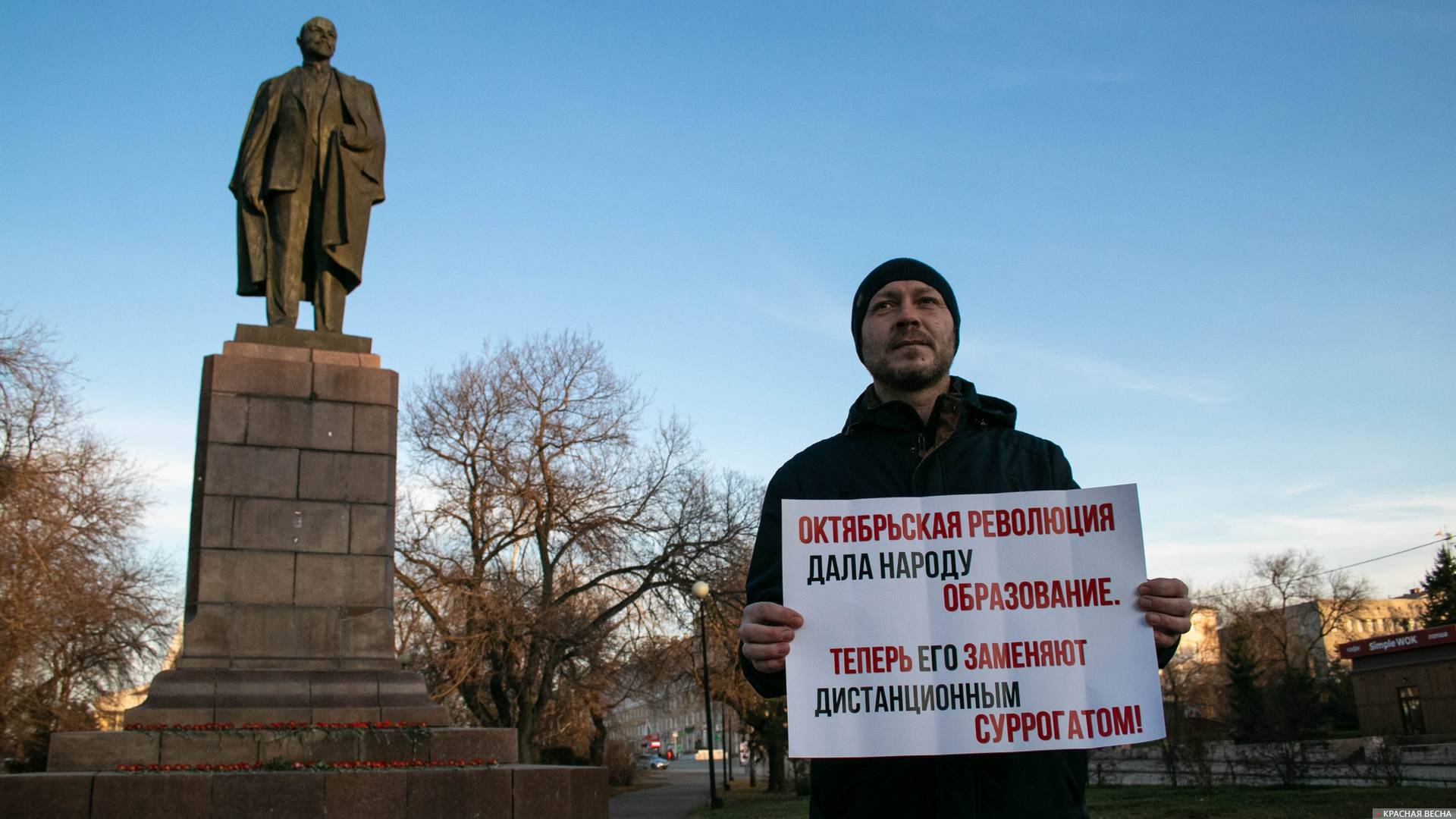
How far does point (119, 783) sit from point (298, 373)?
4.11 meters

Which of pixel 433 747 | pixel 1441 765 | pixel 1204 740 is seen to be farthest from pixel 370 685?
pixel 1441 765

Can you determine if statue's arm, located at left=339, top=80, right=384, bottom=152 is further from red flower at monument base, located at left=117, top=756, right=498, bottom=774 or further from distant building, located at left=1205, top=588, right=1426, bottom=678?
distant building, located at left=1205, top=588, right=1426, bottom=678

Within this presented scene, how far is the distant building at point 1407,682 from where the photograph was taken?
34781mm

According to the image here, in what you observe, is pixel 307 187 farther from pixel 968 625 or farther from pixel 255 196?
pixel 968 625

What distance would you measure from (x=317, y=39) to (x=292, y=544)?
206 inches

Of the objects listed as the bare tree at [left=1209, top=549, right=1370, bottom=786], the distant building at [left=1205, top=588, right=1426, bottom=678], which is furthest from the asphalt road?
the distant building at [left=1205, top=588, right=1426, bottom=678]

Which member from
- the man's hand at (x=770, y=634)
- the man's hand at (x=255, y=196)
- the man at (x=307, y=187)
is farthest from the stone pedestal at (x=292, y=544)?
the man's hand at (x=770, y=634)

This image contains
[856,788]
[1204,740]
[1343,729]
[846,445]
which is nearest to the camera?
[856,788]

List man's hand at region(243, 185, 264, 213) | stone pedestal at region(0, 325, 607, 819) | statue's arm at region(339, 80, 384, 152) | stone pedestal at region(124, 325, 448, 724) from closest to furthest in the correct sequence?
stone pedestal at region(0, 325, 607, 819) → stone pedestal at region(124, 325, 448, 724) → man's hand at region(243, 185, 264, 213) → statue's arm at region(339, 80, 384, 152)

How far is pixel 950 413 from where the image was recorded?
3230 mm

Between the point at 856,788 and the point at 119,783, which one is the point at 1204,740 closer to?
the point at 119,783

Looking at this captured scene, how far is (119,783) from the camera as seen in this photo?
7.86 meters

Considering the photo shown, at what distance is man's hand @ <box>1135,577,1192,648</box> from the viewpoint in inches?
116

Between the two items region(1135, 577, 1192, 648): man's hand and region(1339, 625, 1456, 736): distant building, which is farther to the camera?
region(1339, 625, 1456, 736): distant building
